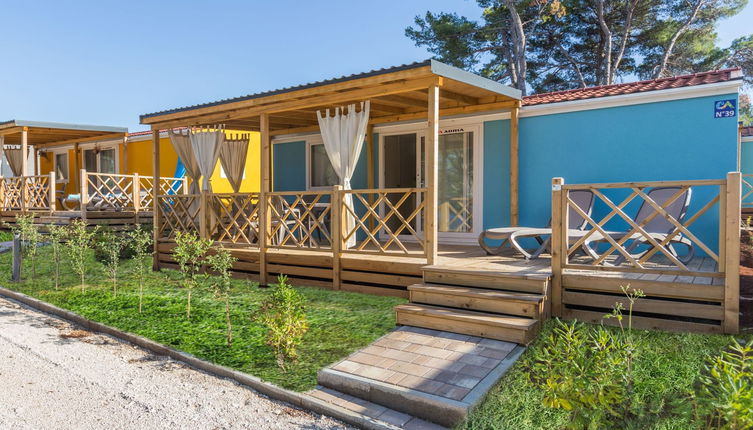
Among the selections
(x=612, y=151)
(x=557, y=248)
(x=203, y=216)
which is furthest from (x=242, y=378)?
(x=612, y=151)

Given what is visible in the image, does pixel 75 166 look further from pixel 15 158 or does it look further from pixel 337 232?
pixel 337 232

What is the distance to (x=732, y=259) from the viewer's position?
12.2 ft

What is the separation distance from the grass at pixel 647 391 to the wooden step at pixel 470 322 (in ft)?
0.48

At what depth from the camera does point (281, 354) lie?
394 centimetres

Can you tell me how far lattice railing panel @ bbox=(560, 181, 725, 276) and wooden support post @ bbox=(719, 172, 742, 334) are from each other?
0.29ft

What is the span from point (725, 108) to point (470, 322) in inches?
158

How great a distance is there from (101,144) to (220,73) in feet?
44.8

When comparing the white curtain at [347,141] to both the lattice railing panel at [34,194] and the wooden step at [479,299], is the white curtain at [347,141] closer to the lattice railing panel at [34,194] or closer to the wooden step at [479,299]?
the wooden step at [479,299]

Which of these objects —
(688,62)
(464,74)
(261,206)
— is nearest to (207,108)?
(261,206)

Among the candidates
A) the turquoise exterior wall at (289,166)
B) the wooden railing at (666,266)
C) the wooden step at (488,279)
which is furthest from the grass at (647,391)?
the turquoise exterior wall at (289,166)

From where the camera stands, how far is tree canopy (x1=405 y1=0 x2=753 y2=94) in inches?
603

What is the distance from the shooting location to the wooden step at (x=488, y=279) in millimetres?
4309

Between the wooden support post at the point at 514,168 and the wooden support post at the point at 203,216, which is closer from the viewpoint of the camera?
the wooden support post at the point at 514,168

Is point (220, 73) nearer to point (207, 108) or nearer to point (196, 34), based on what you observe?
point (196, 34)
